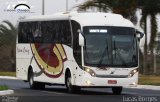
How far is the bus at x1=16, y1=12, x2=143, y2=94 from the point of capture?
1008 inches

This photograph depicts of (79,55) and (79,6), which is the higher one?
(79,6)

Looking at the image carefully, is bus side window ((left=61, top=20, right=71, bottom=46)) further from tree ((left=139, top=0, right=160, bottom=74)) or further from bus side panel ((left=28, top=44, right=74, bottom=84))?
tree ((left=139, top=0, right=160, bottom=74))

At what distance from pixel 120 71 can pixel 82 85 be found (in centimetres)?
159

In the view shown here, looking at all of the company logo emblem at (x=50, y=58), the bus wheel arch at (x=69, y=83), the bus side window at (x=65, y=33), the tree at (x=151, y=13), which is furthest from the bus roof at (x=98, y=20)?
the tree at (x=151, y=13)

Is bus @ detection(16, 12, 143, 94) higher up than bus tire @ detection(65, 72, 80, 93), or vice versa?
bus @ detection(16, 12, 143, 94)

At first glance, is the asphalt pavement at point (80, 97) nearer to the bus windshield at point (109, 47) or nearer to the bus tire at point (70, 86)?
the bus tire at point (70, 86)

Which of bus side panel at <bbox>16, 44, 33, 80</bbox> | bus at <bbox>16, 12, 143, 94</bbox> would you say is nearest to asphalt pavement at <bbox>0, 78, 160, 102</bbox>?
bus at <bbox>16, 12, 143, 94</bbox>

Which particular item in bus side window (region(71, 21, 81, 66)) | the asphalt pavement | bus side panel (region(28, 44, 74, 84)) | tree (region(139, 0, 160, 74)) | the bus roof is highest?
tree (region(139, 0, 160, 74))

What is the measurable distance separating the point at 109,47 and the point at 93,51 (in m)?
0.66

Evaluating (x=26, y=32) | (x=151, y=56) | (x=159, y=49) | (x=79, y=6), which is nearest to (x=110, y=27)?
(x=26, y=32)

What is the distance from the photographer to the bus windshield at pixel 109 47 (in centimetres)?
2570

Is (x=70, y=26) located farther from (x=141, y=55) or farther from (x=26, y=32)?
(x=141, y=55)

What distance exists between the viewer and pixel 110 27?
26359 mm

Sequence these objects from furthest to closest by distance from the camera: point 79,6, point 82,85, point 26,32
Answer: point 79,6
point 26,32
point 82,85
